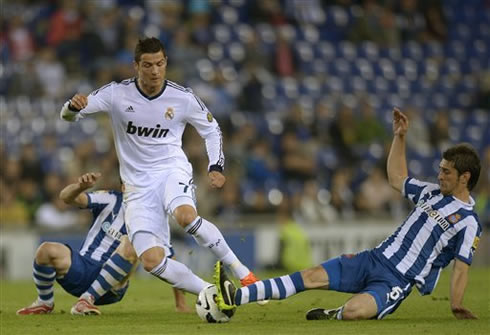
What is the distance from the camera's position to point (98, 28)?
1925 cm

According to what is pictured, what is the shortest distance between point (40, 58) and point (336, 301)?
8.78 metres

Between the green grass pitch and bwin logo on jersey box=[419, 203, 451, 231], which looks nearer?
the green grass pitch

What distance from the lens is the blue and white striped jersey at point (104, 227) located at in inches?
396

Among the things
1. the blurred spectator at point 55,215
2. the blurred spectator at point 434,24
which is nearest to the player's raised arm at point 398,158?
the blurred spectator at point 55,215

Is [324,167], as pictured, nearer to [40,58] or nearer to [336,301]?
[40,58]

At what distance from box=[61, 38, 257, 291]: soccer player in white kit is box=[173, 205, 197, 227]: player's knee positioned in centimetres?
2

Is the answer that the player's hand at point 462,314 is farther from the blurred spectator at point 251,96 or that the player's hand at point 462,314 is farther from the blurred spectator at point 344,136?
the blurred spectator at point 251,96

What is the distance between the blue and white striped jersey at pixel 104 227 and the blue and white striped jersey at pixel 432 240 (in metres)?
2.25

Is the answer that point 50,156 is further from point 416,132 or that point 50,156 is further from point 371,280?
point 371,280

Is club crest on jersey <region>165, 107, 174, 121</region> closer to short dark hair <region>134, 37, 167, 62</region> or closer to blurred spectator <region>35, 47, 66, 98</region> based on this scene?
short dark hair <region>134, 37, 167, 62</region>

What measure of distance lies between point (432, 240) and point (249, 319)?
1545 millimetres

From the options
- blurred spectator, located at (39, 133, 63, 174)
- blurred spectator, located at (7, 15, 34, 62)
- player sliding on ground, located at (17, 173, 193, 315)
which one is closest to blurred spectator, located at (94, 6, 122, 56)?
blurred spectator, located at (7, 15, 34, 62)

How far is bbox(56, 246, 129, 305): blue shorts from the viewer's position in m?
9.90

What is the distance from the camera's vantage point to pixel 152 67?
9219 mm
